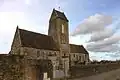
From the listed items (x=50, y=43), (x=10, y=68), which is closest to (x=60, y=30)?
(x=50, y=43)

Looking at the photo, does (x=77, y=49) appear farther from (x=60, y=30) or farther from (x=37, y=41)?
(x=37, y=41)

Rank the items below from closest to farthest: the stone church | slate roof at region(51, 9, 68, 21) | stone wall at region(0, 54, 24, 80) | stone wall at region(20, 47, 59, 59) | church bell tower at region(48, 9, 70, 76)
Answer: stone wall at region(0, 54, 24, 80) < stone wall at region(20, 47, 59, 59) < the stone church < church bell tower at region(48, 9, 70, 76) < slate roof at region(51, 9, 68, 21)

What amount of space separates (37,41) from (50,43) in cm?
501

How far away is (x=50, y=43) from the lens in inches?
1929

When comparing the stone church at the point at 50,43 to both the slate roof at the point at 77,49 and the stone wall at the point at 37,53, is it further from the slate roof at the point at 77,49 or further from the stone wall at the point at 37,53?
the slate roof at the point at 77,49

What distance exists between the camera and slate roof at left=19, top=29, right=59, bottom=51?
4144 centimetres

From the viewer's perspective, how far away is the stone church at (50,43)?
4031 centimetres

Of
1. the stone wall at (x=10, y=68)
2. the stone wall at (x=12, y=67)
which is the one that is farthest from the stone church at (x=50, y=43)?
the stone wall at (x=10, y=68)

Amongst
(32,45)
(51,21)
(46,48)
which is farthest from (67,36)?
(32,45)

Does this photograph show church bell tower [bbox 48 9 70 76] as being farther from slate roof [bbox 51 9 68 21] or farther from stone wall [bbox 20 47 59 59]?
stone wall [bbox 20 47 59 59]

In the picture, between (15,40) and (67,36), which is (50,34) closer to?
(67,36)

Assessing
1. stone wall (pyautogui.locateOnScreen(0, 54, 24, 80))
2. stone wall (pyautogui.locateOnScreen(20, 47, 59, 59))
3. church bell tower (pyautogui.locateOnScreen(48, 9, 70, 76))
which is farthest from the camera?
church bell tower (pyautogui.locateOnScreen(48, 9, 70, 76))

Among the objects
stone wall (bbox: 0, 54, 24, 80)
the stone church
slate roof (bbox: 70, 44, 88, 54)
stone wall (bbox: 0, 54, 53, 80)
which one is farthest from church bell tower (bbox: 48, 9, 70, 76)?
stone wall (bbox: 0, 54, 24, 80)

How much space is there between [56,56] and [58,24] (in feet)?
31.3
